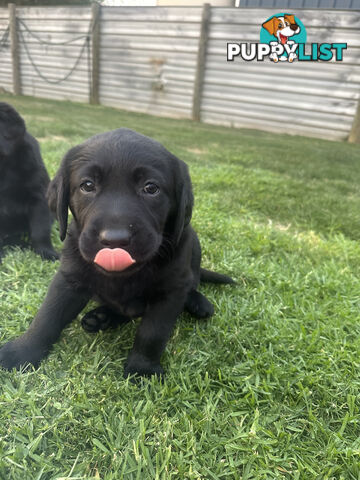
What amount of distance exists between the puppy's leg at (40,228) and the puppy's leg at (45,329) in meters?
0.93

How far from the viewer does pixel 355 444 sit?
1.29m

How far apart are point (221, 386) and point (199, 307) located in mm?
473

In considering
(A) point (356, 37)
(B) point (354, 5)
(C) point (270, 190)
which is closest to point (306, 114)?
(A) point (356, 37)

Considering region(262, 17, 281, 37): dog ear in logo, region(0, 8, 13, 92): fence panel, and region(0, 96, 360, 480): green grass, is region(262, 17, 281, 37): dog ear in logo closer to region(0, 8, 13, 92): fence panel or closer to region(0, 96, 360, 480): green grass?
region(0, 96, 360, 480): green grass

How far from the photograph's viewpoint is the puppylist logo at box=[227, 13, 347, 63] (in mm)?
7781

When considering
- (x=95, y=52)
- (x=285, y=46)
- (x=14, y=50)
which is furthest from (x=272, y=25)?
(x=14, y=50)

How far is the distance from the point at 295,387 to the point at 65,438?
0.93 metres

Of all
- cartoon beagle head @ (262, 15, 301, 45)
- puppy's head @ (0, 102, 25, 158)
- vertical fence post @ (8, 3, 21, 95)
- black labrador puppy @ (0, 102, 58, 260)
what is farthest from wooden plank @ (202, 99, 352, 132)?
puppy's head @ (0, 102, 25, 158)

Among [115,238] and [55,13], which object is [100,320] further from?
[55,13]

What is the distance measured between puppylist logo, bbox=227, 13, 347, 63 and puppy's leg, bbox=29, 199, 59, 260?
763 cm

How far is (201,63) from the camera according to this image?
9.20 metres

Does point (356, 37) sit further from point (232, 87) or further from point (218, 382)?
point (218, 382)

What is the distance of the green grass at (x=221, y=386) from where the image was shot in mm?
1158

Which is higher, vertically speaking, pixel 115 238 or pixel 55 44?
pixel 55 44
